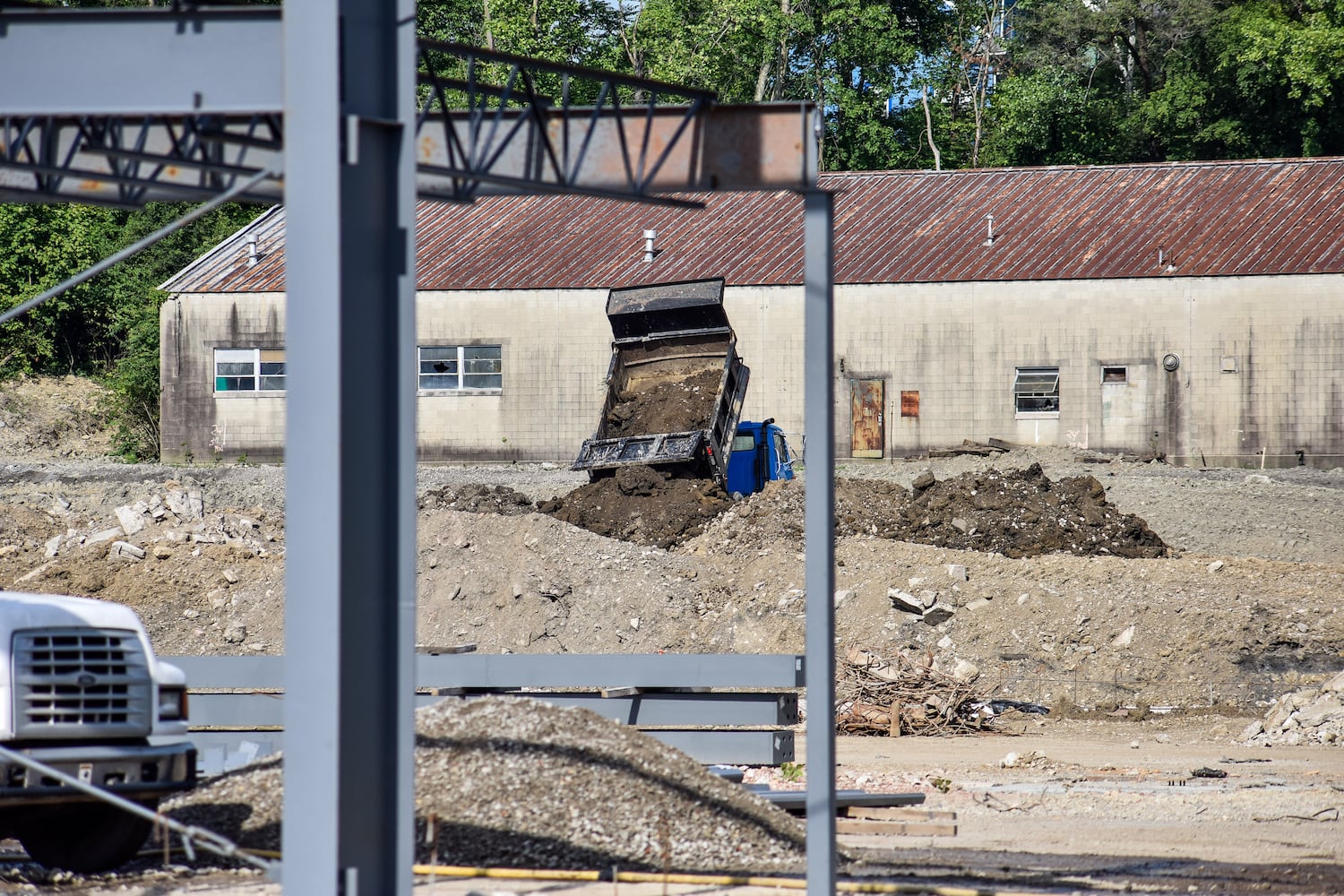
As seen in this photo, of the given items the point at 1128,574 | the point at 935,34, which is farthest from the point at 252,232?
the point at 935,34

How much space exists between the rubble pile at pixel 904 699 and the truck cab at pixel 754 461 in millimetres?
8798

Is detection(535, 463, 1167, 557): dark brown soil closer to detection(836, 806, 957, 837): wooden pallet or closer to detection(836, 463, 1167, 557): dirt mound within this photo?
detection(836, 463, 1167, 557): dirt mound

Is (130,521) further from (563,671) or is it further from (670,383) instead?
(563,671)

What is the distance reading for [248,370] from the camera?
3619cm

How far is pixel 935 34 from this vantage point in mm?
57219

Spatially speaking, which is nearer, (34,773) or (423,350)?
(34,773)

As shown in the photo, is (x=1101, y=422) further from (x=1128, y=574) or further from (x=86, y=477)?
(x=86, y=477)

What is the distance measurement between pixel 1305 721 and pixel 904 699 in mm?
4497

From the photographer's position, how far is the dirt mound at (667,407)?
25.8m

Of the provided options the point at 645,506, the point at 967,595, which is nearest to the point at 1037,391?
the point at 645,506

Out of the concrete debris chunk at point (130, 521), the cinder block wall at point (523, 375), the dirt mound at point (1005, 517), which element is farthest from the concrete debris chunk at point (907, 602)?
the cinder block wall at point (523, 375)

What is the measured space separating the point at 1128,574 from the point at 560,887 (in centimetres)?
1537

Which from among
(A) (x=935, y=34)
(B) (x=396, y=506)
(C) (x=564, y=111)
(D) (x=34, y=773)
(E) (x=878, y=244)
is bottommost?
(D) (x=34, y=773)

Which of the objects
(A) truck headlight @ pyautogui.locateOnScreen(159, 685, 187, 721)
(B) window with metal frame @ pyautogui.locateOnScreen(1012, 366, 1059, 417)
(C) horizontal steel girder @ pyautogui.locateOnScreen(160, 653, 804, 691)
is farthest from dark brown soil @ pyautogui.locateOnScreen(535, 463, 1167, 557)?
(A) truck headlight @ pyautogui.locateOnScreen(159, 685, 187, 721)
